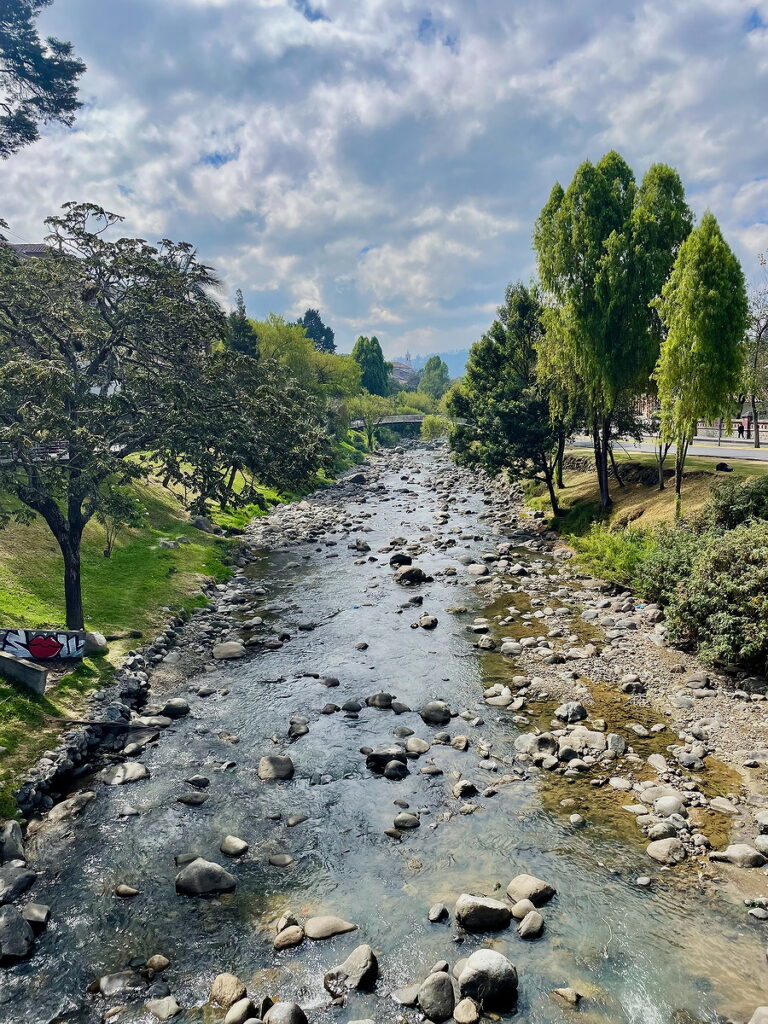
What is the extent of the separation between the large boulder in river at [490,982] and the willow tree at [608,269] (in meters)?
29.3

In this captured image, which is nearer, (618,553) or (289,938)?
(289,938)

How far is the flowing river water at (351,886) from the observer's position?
28.9 feet

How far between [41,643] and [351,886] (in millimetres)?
11816

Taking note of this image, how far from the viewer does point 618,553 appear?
→ 26.6 meters

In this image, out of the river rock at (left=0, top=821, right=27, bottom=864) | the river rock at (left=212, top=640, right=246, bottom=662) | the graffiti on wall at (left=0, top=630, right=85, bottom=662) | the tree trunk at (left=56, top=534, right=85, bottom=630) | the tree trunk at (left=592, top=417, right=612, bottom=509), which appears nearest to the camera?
the river rock at (left=0, top=821, right=27, bottom=864)

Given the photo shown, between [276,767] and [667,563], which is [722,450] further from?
[276,767]

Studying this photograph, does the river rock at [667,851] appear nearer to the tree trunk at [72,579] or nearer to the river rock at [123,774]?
the river rock at [123,774]

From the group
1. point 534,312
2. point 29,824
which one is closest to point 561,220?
point 534,312

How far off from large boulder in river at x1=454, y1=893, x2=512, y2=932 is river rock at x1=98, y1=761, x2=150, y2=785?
853cm

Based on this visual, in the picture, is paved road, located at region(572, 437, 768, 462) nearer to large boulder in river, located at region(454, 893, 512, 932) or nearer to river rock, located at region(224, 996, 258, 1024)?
large boulder in river, located at region(454, 893, 512, 932)

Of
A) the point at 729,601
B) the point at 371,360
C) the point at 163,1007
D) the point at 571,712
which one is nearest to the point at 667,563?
the point at 729,601

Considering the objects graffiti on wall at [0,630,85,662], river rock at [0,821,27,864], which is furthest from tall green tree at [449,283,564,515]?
river rock at [0,821,27,864]

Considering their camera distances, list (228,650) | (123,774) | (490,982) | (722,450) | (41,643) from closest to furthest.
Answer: (490,982) → (123,774) → (41,643) → (228,650) → (722,450)

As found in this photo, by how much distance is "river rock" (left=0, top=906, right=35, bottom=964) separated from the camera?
9469 mm
